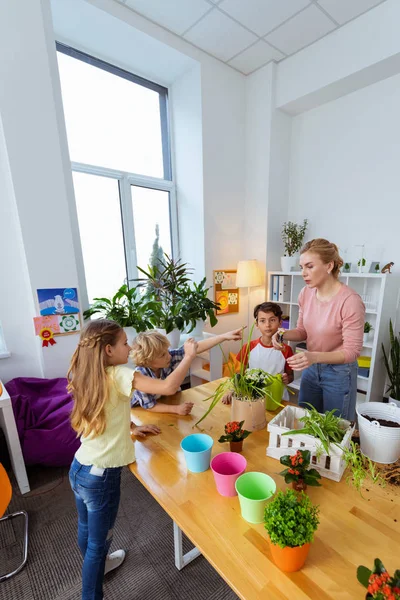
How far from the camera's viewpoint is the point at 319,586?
62 cm

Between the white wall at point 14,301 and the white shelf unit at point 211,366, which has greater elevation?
the white wall at point 14,301

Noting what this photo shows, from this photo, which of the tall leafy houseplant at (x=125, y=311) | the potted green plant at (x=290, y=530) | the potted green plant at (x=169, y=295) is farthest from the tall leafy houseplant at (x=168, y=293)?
the potted green plant at (x=290, y=530)

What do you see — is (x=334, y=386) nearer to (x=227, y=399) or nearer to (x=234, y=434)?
(x=227, y=399)

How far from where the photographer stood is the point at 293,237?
10.8 ft

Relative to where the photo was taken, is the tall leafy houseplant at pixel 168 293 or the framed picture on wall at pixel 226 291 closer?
the tall leafy houseplant at pixel 168 293

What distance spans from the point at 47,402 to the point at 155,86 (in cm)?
363

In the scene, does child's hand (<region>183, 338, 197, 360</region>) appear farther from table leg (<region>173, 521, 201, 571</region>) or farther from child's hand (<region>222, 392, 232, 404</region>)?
table leg (<region>173, 521, 201, 571</region>)

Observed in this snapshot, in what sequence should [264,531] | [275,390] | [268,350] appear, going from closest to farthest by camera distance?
1. [264,531]
2. [275,390]
3. [268,350]

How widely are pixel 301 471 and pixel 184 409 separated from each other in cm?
63

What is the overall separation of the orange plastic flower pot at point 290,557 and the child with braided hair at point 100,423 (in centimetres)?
55

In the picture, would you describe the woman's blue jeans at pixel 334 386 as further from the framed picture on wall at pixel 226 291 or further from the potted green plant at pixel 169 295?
the framed picture on wall at pixel 226 291

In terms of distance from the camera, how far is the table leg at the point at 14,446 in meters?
1.75

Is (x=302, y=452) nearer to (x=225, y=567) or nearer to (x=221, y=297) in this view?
(x=225, y=567)

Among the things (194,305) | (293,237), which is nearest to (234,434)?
(194,305)
